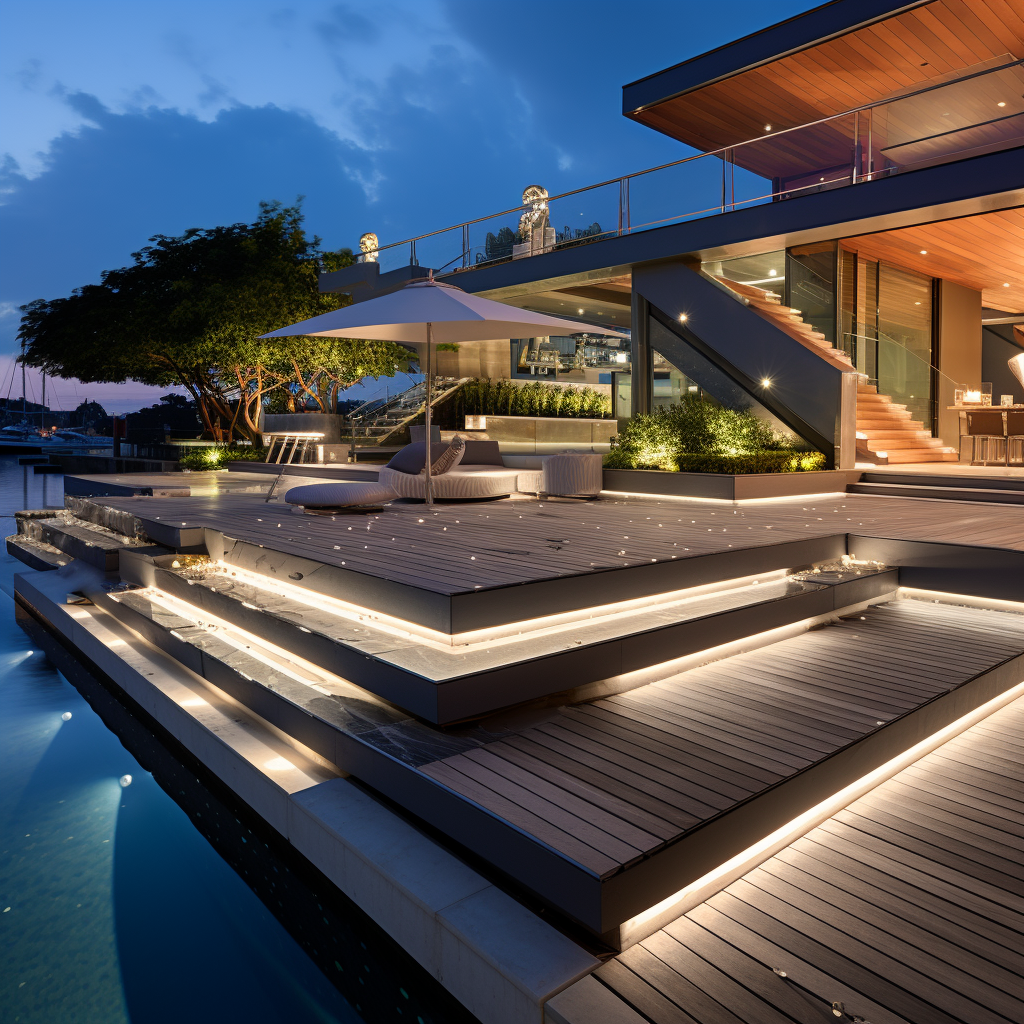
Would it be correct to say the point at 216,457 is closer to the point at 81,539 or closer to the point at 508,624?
the point at 81,539

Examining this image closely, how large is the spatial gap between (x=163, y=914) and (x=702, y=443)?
9.13 m

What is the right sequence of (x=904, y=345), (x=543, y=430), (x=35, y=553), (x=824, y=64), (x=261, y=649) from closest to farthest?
(x=261, y=649) → (x=35, y=553) → (x=824, y=64) → (x=904, y=345) → (x=543, y=430)

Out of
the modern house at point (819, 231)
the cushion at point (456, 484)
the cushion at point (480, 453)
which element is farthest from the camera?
the cushion at point (480, 453)

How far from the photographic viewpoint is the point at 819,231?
10617mm

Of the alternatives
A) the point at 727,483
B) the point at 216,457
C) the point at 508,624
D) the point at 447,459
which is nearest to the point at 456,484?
the point at 447,459

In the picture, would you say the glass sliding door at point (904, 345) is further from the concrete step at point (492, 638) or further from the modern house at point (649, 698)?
the concrete step at point (492, 638)

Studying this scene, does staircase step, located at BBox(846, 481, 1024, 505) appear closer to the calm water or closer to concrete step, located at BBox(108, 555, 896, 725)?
concrete step, located at BBox(108, 555, 896, 725)

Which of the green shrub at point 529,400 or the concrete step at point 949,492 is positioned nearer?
the concrete step at point 949,492

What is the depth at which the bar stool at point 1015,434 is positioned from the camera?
37.5 ft

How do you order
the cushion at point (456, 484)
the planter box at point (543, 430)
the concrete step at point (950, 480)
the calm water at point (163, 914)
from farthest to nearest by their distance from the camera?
the planter box at point (543, 430)
the concrete step at point (950, 480)
the cushion at point (456, 484)
the calm water at point (163, 914)

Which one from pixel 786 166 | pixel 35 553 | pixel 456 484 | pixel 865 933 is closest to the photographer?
pixel 865 933

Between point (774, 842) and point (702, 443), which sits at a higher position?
point (702, 443)

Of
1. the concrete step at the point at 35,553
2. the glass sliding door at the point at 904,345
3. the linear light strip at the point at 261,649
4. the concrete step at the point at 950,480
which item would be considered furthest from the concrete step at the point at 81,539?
the glass sliding door at the point at 904,345

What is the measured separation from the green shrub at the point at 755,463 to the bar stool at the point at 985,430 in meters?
3.11
